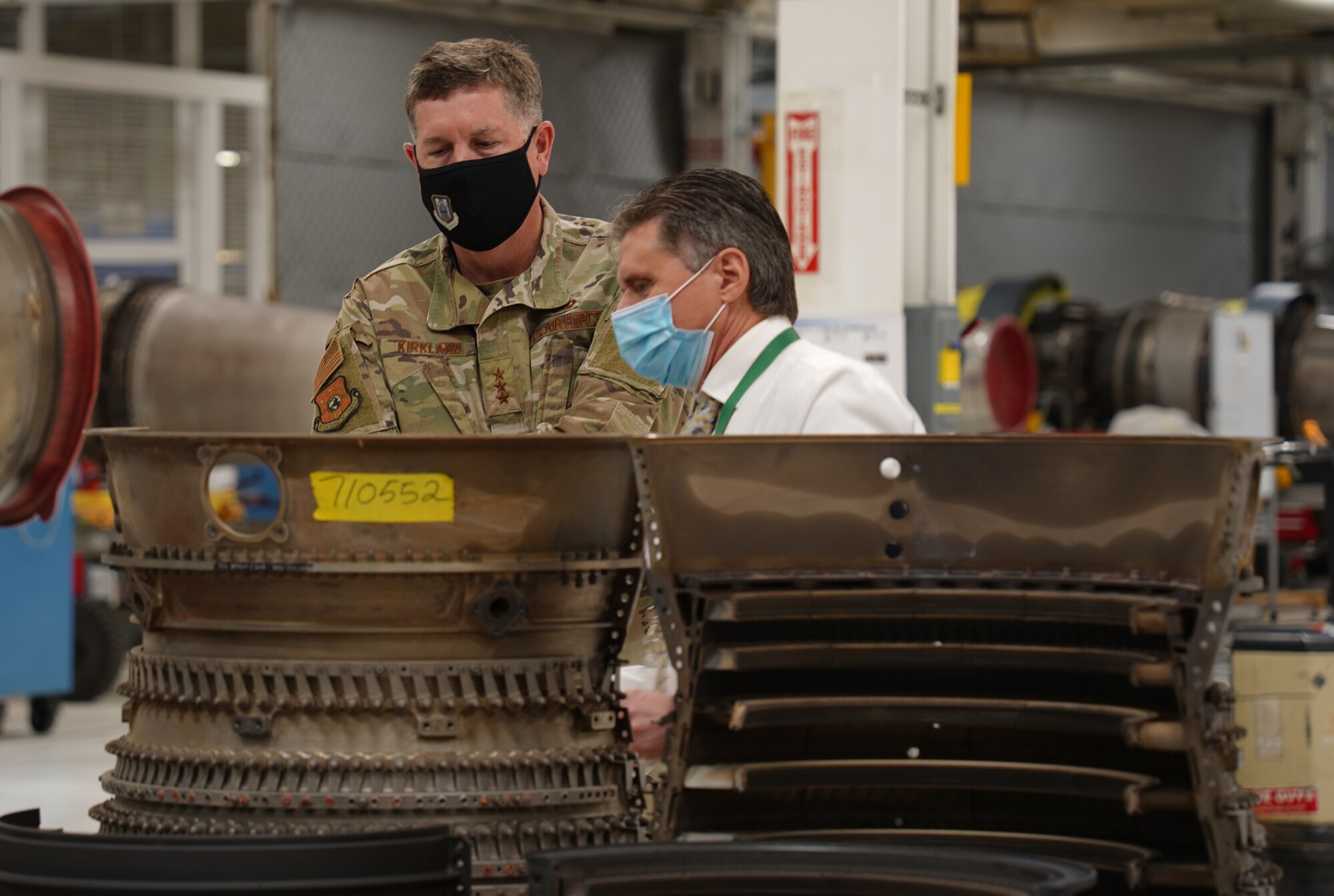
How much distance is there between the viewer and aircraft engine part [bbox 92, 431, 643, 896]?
187cm

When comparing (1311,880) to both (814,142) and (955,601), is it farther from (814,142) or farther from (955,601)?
(814,142)

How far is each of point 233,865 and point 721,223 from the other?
1.12m

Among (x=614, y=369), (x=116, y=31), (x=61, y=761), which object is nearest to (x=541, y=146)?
(x=614, y=369)

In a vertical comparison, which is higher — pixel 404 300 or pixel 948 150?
pixel 948 150

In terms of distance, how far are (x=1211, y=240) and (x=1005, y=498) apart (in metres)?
14.8

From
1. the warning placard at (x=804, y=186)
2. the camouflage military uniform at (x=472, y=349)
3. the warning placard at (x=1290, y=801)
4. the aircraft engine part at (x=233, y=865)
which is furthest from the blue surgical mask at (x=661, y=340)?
the warning placard at (x=804, y=186)

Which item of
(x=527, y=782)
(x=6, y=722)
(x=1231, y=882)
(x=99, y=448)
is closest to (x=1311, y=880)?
(x=1231, y=882)

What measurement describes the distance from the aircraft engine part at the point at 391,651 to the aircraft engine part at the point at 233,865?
0.14 metres

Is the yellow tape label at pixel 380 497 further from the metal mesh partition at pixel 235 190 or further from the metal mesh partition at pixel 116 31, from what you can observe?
the metal mesh partition at pixel 116 31

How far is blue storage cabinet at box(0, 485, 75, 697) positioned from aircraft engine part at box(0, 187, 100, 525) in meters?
2.67

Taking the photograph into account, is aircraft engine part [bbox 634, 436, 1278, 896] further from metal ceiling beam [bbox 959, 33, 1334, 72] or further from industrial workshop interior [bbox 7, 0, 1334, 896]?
metal ceiling beam [bbox 959, 33, 1334, 72]

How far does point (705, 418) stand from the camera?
7.74 ft

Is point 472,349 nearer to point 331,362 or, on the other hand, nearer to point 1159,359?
point 331,362

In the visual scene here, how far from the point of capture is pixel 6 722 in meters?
8.36
